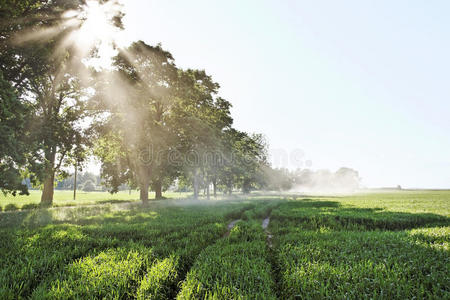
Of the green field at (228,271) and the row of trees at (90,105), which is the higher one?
the row of trees at (90,105)

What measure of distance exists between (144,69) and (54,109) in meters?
14.6

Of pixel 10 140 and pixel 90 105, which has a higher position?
pixel 90 105

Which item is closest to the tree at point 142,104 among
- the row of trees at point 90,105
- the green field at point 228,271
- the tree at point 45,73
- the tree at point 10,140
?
the row of trees at point 90,105

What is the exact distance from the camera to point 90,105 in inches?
997

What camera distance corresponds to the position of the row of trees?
47.7 feet

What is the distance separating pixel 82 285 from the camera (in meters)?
3.79

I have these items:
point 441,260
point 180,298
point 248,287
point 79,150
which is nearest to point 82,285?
point 180,298

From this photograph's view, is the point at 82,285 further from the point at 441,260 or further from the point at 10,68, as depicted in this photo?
the point at 10,68

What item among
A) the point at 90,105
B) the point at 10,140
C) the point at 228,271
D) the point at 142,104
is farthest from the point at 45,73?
the point at 228,271

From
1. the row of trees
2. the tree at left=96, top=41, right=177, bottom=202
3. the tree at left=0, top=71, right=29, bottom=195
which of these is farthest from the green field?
the tree at left=96, top=41, right=177, bottom=202

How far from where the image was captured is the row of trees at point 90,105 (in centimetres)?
1453

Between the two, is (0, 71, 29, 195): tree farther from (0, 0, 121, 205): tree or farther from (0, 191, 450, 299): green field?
(0, 191, 450, 299): green field

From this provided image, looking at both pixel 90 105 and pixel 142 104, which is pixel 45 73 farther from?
pixel 142 104

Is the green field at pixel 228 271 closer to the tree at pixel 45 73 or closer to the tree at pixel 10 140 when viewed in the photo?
the tree at pixel 10 140
